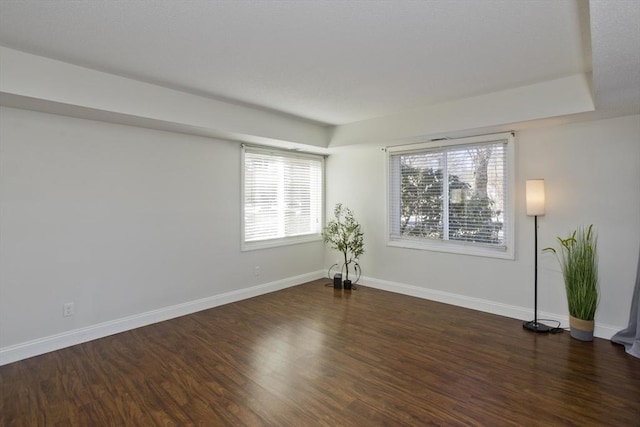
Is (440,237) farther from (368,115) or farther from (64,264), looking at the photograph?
(64,264)

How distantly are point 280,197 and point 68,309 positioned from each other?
9.82 ft

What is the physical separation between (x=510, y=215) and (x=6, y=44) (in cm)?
506

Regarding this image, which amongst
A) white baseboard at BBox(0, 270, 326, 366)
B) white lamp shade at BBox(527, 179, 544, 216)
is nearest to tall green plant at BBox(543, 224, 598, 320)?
white lamp shade at BBox(527, 179, 544, 216)

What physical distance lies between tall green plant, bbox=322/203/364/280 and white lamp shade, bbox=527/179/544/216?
2.41 meters

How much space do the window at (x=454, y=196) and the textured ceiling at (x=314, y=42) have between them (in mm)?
960

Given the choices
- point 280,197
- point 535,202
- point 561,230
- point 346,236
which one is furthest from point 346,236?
point 561,230

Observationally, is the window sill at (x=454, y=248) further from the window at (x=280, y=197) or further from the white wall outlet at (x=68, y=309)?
the white wall outlet at (x=68, y=309)

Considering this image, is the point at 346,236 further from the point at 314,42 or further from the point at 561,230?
the point at 314,42

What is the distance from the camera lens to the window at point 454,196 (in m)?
4.08

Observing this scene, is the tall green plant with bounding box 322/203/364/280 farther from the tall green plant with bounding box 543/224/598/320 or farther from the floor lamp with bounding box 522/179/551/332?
the tall green plant with bounding box 543/224/598/320

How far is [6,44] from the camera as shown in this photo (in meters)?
2.48

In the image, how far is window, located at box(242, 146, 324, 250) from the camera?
15.9 feet

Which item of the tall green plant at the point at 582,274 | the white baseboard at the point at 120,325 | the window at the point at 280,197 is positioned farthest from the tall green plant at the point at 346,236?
the tall green plant at the point at 582,274

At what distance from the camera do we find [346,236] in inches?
209
